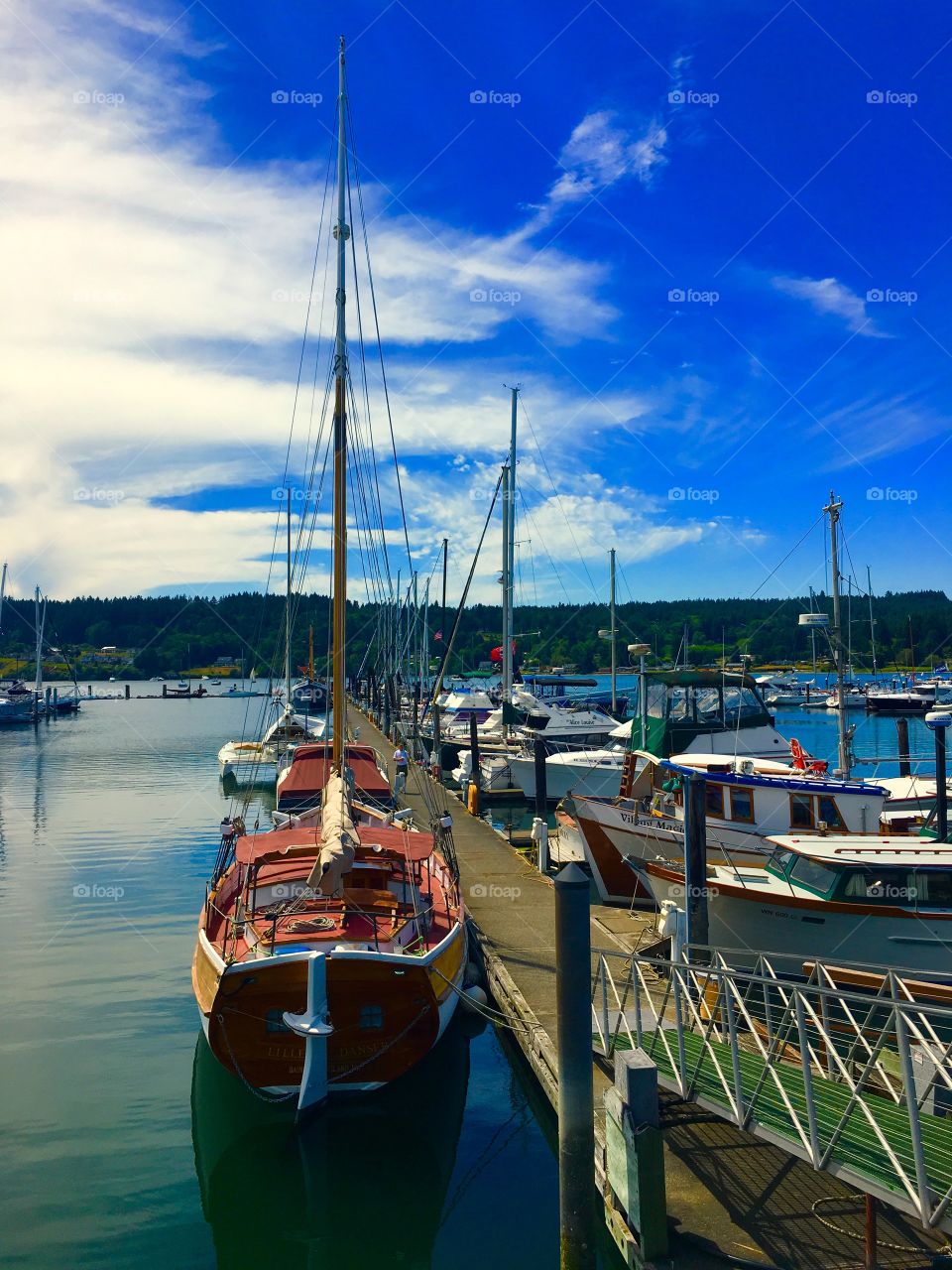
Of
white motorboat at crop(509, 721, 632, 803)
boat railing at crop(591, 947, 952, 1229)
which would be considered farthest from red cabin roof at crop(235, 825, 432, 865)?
white motorboat at crop(509, 721, 632, 803)

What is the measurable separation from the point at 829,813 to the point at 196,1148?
13.4 meters

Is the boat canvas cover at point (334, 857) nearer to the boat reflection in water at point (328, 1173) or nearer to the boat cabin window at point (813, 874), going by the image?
the boat reflection in water at point (328, 1173)

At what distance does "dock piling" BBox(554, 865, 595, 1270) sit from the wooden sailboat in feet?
10.3

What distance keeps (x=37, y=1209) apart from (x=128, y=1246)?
1.34 m

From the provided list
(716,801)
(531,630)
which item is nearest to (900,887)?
(716,801)

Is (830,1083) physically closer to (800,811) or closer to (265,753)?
(800,811)

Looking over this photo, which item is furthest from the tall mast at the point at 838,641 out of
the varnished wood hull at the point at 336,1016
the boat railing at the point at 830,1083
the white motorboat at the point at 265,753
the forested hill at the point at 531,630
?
the forested hill at the point at 531,630

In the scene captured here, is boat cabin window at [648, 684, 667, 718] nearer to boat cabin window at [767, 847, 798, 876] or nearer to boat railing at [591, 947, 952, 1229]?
boat cabin window at [767, 847, 798, 876]

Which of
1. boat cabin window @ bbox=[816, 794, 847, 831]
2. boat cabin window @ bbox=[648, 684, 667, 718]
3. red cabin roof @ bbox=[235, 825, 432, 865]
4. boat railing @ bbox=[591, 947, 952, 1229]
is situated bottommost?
boat railing @ bbox=[591, 947, 952, 1229]

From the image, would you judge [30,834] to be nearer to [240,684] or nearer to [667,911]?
[667,911]

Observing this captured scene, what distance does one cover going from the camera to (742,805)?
19.2m

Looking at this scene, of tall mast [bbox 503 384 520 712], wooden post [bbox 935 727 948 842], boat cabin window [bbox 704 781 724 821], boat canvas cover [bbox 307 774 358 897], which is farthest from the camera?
tall mast [bbox 503 384 520 712]

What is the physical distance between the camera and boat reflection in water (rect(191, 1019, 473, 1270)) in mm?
9242

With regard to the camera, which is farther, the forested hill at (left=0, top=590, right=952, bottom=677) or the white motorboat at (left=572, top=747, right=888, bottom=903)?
the forested hill at (left=0, top=590, right=952, bottom=677)
